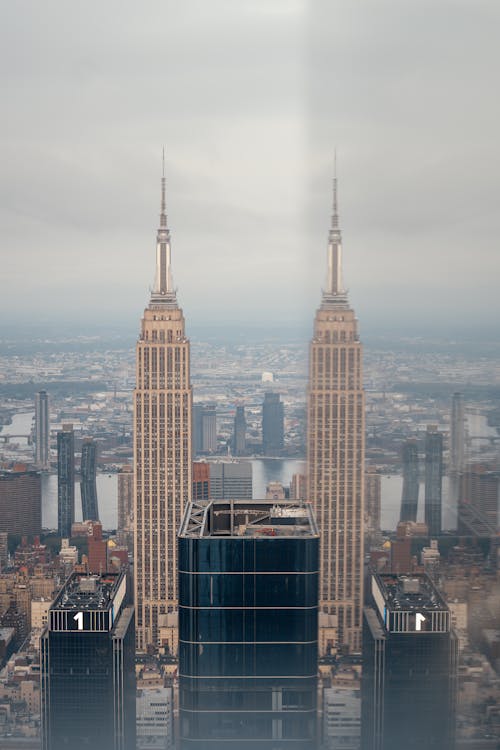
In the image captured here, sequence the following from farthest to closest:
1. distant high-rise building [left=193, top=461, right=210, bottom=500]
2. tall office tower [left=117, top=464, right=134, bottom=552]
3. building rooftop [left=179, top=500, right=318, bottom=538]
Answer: tall office tower [left=117, top=464, right=134, bottom=552] < distant high-rise building [left=193, top=461, right=210, bottom=500] < building rooftop [left=179, top=500, right=318, bottom=538]

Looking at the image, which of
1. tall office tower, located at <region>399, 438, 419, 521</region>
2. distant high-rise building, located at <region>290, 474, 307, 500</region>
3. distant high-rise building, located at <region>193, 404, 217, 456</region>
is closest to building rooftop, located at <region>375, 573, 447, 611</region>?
tall office tower, located at <region>399, 438, 419, 521</region>

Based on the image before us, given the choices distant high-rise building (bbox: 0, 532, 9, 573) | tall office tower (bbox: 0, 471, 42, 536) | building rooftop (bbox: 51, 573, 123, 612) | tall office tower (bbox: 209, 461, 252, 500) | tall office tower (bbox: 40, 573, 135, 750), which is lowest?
tall office tower (bbox: 40, 573, 135, 750)

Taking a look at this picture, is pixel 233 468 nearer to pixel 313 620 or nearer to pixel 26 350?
pixel 26 350

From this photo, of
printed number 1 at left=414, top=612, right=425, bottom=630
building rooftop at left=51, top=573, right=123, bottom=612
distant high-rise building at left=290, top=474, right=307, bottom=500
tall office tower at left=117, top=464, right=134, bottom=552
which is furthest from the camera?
tall office tower at left=117, top=464, right=134, bottom=552

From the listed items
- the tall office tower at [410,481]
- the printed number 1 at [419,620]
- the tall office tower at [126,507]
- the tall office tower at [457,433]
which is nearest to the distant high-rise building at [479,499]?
the tall office tower at [457,433]

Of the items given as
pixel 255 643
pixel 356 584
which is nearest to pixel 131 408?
pixel 356 584

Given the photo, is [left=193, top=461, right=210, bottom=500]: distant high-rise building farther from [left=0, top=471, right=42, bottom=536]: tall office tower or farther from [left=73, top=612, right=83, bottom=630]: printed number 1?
[left=73, top=612, right=83, bottom=630]: printed number 1

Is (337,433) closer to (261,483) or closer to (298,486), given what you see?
(298,486)

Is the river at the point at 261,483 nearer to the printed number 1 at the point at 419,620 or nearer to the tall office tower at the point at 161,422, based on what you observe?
the tall office tower at the point at 161,422
